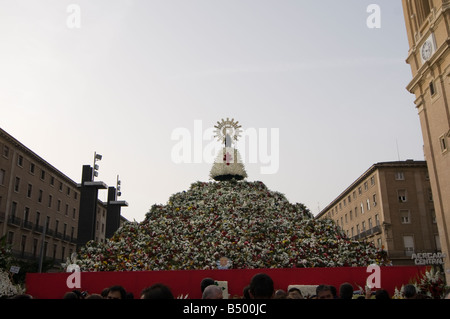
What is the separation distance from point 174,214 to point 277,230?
6.59 m

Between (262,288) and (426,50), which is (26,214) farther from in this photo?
(262,288)

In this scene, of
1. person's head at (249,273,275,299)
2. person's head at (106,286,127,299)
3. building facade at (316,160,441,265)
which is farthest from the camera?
building facade at (316,160,441,265)

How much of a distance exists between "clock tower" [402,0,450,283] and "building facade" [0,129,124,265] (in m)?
29.4

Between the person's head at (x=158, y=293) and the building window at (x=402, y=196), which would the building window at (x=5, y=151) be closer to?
the person's head at (x=158, y=293)

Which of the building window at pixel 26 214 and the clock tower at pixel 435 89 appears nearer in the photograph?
the clock tower at pixel 435 89

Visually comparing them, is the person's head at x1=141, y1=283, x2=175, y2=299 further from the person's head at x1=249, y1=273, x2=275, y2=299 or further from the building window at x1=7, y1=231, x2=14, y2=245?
the building window at x1=7, y1=231, x2=14, y2=245

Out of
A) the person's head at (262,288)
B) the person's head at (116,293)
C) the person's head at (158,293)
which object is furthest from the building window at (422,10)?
the person's head at (158,293)

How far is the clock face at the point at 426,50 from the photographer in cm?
2880

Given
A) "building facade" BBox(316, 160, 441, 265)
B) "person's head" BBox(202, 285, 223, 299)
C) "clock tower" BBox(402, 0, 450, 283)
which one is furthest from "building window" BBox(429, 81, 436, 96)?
"person's head" BBox(202, 285, 223, 299)

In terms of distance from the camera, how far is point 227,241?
2103 cm

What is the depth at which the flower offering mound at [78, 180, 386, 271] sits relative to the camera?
65.2ft

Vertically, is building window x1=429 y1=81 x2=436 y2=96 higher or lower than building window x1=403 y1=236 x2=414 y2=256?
higher

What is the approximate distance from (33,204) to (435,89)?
43327 millimetres
